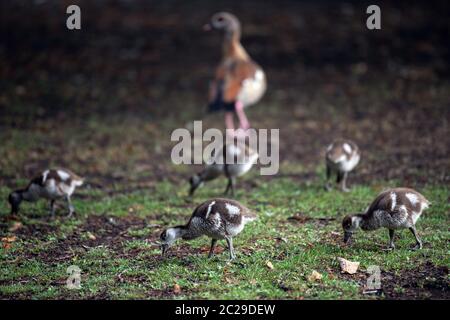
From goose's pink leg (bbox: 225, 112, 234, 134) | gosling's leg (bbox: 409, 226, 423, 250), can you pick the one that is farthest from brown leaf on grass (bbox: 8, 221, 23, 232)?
goose's pink leg (bbox: 225, 112, 234, 134)

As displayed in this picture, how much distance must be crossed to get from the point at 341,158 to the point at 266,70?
26.8ft

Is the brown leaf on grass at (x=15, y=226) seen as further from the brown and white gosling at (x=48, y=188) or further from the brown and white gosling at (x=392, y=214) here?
the brown and white gosling at (x=392, y=214)

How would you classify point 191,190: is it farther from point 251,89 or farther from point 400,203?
point 251,89

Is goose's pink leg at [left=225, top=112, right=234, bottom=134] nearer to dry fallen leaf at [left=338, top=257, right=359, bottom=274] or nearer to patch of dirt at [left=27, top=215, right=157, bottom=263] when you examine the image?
patch of dirt at [left=27, top=215, right=157, bottom=263]

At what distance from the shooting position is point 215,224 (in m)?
7.95

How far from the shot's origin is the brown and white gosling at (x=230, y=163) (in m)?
10.9

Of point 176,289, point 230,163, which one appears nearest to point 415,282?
point 176,289

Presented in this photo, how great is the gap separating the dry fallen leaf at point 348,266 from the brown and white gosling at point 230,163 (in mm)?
3384

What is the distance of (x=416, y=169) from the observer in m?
12.2

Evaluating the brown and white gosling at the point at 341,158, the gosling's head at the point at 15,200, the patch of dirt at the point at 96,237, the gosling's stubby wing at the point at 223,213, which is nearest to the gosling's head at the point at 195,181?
the patch of dirt at the point at 96,237

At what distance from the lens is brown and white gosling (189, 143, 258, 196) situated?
431 inches

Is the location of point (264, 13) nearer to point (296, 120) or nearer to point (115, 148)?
point (296, 120)
